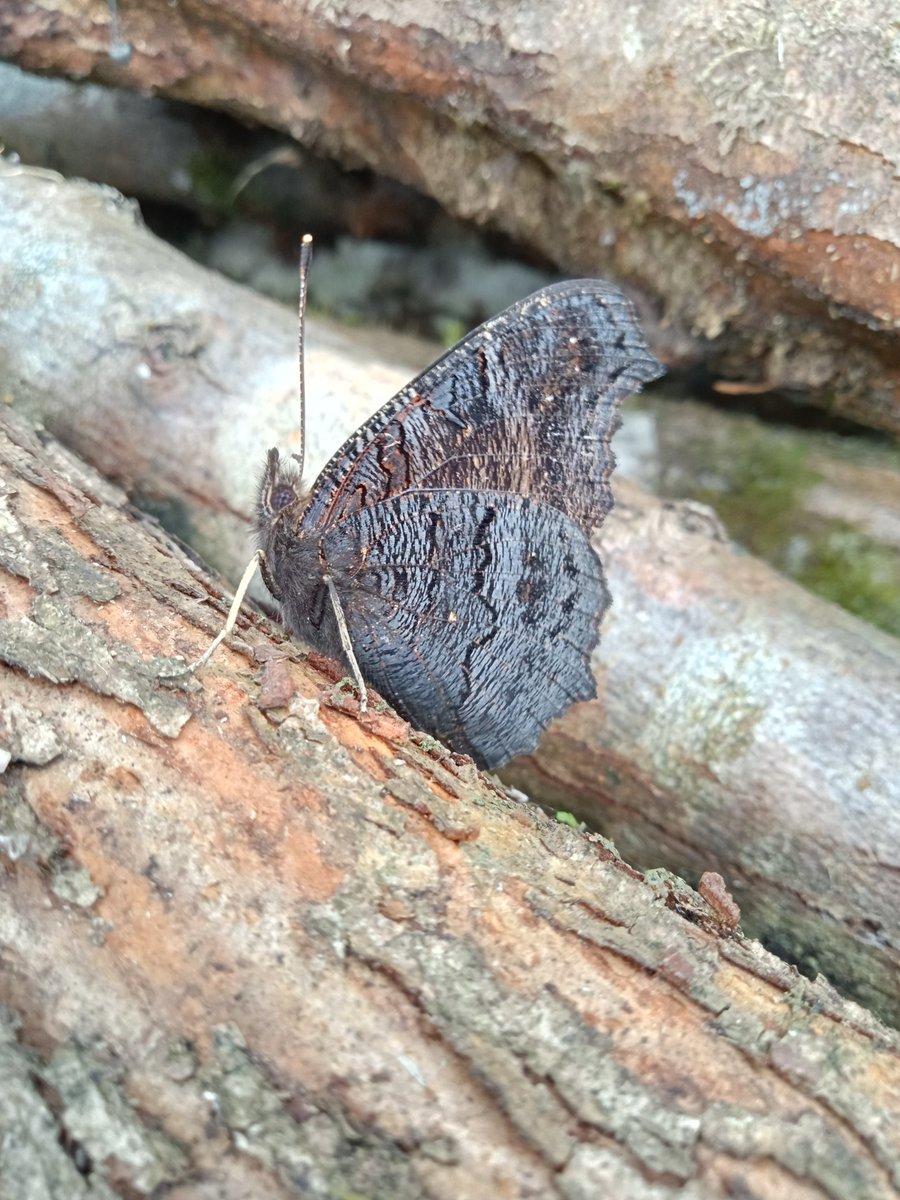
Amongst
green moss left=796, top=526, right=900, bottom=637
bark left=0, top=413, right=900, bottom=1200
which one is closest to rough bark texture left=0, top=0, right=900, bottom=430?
green moss left=796, top=526, right=900, bottom=637

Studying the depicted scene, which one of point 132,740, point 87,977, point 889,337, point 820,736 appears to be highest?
point 889,337

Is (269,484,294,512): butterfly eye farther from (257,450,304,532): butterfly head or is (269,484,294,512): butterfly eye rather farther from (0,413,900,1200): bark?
(0,413,900,1200): bark

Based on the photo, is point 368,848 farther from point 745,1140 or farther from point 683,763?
point 683,763

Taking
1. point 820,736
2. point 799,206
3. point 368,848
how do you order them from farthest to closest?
point 799,206, point 820,736, point 368,848

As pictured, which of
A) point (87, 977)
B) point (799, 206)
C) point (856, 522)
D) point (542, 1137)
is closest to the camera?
point (542, 1137)

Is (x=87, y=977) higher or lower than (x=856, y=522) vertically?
lower

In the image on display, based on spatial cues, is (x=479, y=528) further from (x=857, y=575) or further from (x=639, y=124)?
(x=857, y=575)

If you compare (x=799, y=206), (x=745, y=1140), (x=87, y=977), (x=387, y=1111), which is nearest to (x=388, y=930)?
(x=387, y=1111)

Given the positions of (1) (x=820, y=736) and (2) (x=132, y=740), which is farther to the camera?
(1) (x=820, y=736)
